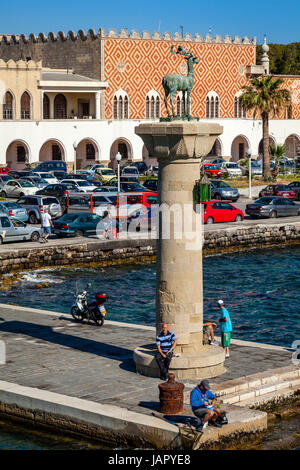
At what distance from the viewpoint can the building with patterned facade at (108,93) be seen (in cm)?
6353

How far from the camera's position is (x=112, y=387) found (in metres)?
16.1

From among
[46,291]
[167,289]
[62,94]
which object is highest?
[62,94]

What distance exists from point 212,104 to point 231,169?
14.7 m

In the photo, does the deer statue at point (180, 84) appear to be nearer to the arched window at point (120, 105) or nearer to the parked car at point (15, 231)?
the parked car at point (15, 231)

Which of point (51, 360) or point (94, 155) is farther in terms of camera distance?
point (94, 155)

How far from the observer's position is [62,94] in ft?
225

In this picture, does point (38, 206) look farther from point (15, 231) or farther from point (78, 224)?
point (15, 231)

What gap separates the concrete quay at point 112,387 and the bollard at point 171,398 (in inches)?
5.4

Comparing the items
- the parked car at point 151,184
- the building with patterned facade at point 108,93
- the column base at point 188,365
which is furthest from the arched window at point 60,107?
the column base at point 188,365

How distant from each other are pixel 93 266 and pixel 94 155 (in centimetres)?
3416

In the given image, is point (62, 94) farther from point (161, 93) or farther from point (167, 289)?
point (167, 289)

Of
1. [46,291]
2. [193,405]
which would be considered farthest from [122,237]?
[193,405]

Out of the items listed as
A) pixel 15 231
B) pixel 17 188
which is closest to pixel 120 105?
pixel 17 188

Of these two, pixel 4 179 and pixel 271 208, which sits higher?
pixel 4 179
